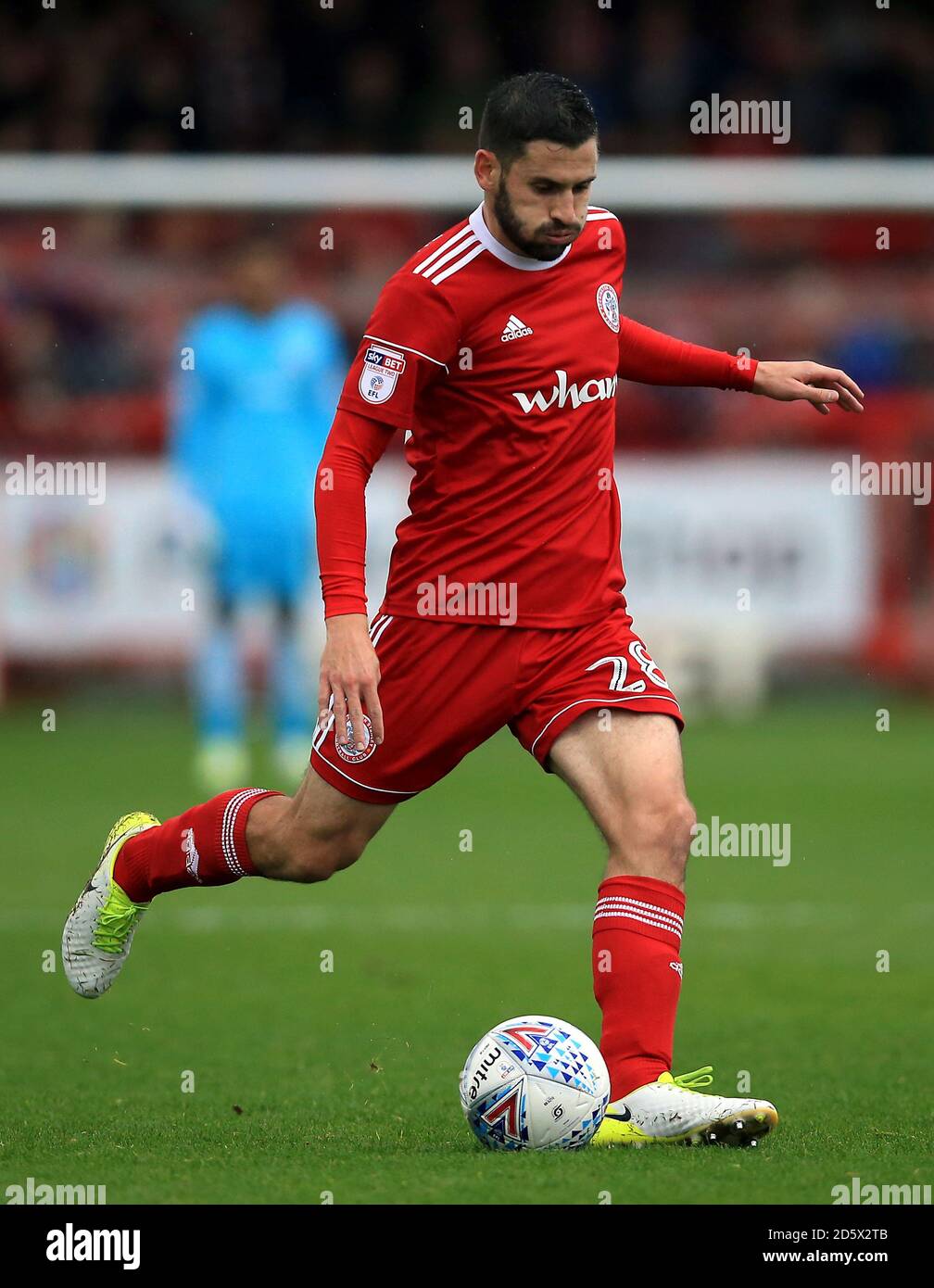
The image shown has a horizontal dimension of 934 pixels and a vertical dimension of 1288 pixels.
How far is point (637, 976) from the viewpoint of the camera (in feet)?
15.0

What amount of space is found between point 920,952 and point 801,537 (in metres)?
6.91

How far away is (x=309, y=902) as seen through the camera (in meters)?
8.27

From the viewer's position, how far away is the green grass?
13.8 ft

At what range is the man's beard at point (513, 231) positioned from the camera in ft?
15.2

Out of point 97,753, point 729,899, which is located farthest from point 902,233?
point 729,899

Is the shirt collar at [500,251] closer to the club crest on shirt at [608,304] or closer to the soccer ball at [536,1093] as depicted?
the club crest on shirt at [608,304]

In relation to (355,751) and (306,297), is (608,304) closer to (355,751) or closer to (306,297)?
(355,751)

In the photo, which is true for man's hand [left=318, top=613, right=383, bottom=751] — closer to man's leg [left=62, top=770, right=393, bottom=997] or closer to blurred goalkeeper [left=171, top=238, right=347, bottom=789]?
man's leg [left=62, top=770, right=393, bottom=997]

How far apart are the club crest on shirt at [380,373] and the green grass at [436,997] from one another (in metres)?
1.56

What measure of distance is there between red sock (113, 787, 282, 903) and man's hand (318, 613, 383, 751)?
773 millimetres

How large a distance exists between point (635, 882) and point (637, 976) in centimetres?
20

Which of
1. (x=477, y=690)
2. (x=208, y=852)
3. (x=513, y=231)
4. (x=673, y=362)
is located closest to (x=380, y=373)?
(x=513, y=231)

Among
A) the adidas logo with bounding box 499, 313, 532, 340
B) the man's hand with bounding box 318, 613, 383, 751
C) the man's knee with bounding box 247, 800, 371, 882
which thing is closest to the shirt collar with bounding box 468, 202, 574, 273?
the adidas logo with bounding box 499, 313, 532, 340

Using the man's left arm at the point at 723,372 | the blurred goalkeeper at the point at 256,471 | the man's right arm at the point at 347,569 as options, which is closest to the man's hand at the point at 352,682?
the man's right arm at the point at 347,569
